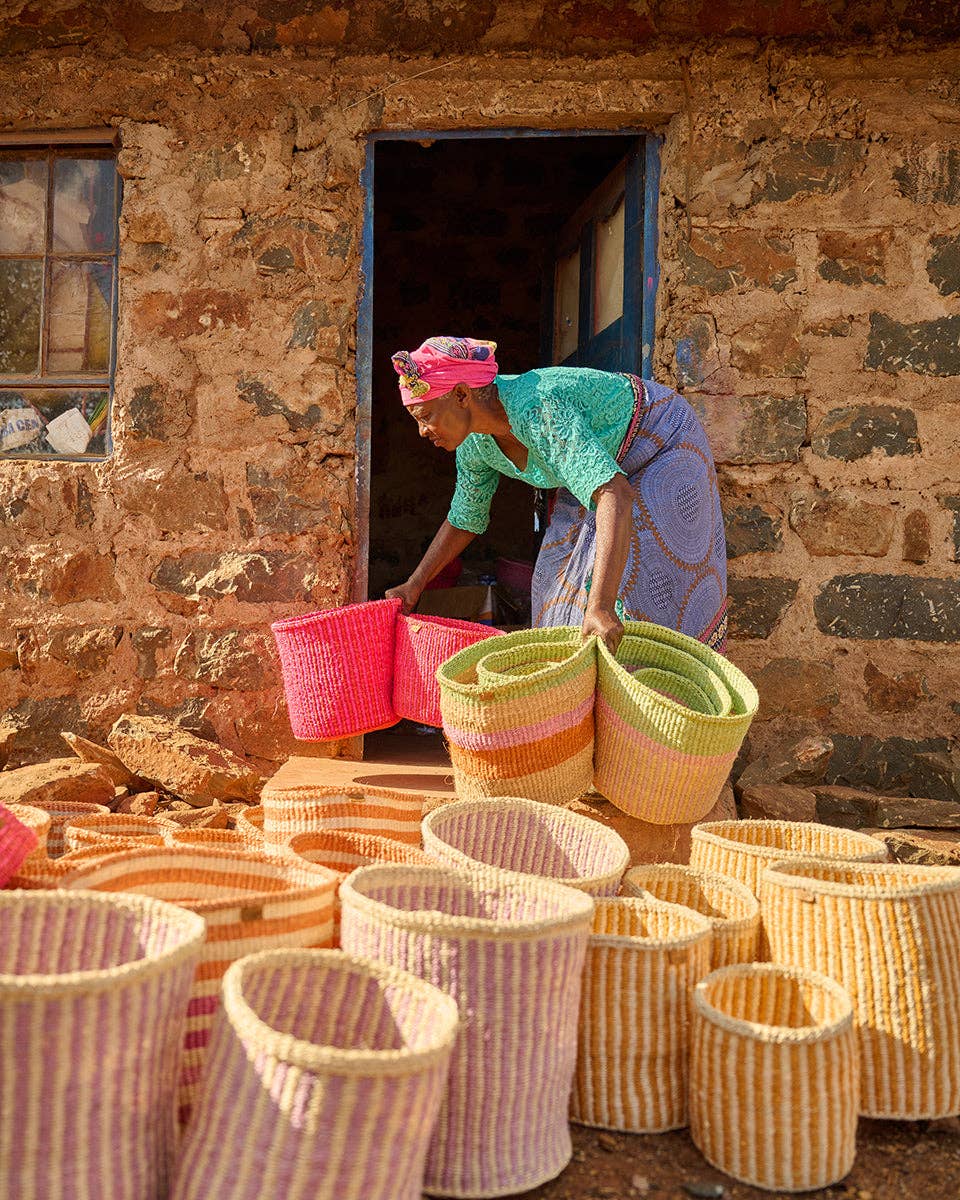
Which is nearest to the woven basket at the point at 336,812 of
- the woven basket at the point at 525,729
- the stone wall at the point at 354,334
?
the woven basket at the point at 525,729

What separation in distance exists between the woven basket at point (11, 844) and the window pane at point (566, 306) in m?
3.86

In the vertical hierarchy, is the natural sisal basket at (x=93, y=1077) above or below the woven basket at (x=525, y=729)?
below

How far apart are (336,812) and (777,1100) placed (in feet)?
3.94

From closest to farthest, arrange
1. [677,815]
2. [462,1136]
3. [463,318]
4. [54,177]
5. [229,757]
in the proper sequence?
[462,1136], [677,815], [229,757], [54,177], [463,318]

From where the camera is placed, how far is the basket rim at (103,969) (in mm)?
1339

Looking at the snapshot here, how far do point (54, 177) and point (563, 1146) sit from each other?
402cm

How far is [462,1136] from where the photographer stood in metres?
1.64

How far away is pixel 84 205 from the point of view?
171 inches

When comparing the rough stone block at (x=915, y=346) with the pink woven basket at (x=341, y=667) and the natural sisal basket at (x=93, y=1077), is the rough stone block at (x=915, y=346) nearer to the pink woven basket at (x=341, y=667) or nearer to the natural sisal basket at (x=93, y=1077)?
the pink woven basket at (x=341, y=667)

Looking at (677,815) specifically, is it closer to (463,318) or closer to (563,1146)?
(563,1146)

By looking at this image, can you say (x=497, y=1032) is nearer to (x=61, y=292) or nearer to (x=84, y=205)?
(x=61, y=292)

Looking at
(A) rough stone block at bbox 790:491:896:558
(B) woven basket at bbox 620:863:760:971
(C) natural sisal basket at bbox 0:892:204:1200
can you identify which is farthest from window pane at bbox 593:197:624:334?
(C) natural sisal basket at bbox 0:892:204:1200

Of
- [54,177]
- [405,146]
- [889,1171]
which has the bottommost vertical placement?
[889,1171]

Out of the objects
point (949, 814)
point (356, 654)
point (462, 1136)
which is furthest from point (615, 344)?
point (462, 1136)
